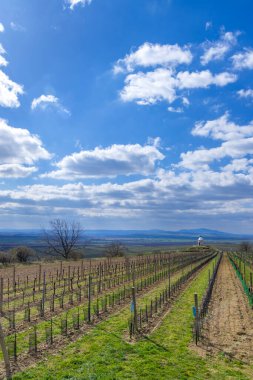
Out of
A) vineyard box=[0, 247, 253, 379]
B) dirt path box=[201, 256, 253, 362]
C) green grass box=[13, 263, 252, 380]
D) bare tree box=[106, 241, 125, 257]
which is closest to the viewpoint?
green grass box=[13, 263, 252, 380]

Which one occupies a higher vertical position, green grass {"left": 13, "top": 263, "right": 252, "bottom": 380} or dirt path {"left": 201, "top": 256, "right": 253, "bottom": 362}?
green grass {"left": 13, "top": 263, "right": 252, "bottom": 380}

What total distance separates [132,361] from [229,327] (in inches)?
235

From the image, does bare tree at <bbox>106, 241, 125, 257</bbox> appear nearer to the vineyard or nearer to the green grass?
the vineyard

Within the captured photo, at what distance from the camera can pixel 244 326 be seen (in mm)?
14906

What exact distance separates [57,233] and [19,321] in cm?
5532

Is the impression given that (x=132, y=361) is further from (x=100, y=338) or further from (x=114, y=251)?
(x=114, y=251)

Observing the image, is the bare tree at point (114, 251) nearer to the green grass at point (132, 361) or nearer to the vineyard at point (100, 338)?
the vineyard at point (100, 338)

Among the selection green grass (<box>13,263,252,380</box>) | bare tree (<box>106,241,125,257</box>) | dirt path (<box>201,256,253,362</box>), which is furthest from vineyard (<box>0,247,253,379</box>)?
bare tree (<box>106,241,125,257</box>)

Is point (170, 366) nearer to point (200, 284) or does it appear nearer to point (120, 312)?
point (120, 312)

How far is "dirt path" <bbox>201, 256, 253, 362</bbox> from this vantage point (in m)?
11.9

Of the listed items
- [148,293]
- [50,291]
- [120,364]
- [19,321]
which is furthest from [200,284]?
[120,364]

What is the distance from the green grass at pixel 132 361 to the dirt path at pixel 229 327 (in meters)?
0.78

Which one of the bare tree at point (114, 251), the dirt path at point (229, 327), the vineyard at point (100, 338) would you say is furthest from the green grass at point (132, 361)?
the bare tree at point (114, 251)

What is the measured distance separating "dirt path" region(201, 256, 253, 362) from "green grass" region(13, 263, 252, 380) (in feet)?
2.54
